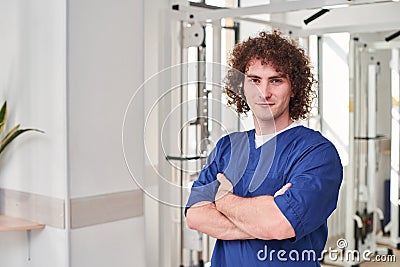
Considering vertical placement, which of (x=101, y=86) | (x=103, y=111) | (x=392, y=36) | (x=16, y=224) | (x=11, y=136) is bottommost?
(x=16, y=224)

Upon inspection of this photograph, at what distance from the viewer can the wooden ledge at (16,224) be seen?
9.29 ft

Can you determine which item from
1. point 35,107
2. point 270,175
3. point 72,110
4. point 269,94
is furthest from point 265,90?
point 35,107

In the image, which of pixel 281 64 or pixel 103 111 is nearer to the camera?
pixel 281 64

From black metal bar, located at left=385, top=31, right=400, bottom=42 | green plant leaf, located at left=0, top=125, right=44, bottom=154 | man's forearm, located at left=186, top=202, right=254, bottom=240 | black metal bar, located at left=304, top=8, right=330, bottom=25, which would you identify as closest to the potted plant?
green plant leaf, located at left=0, top=125, right=44, bottom=154

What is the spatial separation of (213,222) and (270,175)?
24 cm

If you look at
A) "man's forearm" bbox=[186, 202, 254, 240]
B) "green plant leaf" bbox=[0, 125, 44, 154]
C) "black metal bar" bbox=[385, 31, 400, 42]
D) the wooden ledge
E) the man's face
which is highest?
"black metal bar" bbox=[385, 31, 400, 42]

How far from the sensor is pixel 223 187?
6.82 feet

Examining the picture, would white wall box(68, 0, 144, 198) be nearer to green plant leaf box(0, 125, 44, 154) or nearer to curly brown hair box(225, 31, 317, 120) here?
green plant leaf box(0, 125, 44, 154)

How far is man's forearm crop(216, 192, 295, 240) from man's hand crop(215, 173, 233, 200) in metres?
0.02

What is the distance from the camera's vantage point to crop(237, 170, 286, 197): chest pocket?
2.01 m

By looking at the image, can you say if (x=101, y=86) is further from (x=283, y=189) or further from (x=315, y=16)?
(x=283, y=189)

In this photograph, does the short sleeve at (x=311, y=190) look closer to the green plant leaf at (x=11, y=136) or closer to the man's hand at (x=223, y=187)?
the man's hand at (x=223, y=187)

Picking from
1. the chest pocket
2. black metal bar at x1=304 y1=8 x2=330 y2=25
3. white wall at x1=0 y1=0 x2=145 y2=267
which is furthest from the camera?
black metal bar at x1=304 y1=8 x2=330 y2=25

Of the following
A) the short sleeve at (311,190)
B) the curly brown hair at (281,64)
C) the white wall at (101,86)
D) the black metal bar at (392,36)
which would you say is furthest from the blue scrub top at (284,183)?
the black metal bar at (392,36)
